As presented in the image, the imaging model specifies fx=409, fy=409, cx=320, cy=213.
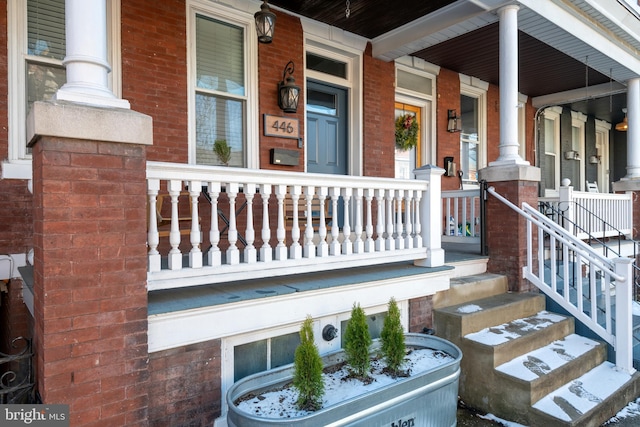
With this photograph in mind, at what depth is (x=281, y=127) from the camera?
5133 millimetres

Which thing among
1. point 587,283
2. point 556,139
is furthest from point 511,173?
point 556,139

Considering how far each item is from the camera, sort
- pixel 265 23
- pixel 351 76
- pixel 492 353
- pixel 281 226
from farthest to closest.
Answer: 1. pixel 351 76
2. pixel 265 23
3. pixel 492 353
4. pixel 281 226

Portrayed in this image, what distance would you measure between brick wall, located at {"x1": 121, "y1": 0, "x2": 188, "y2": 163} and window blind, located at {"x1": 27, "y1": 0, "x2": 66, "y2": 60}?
1.74ft

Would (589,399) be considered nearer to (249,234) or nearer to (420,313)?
(420,313)

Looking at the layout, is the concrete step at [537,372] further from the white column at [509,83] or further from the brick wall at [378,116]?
the brick wall at [378,116]

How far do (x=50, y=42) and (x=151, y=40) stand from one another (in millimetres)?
899

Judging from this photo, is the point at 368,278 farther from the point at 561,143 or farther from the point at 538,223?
the point at 561,143

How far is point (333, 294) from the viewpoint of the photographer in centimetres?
323

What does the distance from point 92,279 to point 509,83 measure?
4654mm

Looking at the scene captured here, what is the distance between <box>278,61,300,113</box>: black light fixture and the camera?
4988 millimetres

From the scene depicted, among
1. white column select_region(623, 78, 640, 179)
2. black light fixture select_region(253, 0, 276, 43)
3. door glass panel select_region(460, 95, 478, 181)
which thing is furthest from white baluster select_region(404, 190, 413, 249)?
white column select_region(623, 78, 640, 179)

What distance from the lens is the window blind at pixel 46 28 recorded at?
3.67 metres

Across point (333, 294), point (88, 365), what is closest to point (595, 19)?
point (333, 294)

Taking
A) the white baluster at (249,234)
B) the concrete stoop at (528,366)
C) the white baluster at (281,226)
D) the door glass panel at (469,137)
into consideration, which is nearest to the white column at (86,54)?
the white baluster at (249,234)
